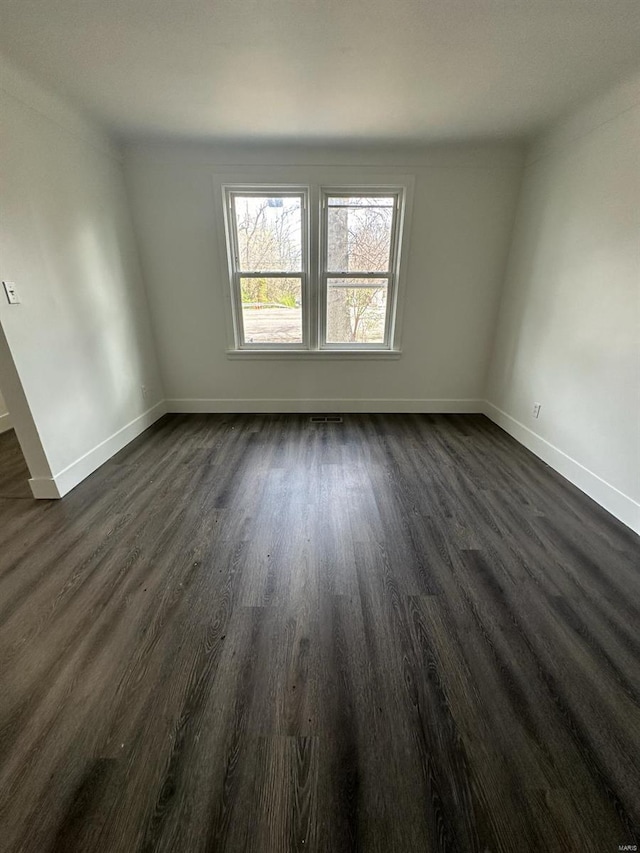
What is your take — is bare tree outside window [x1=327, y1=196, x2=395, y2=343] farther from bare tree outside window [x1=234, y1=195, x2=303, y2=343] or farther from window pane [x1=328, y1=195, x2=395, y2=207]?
bare tree outside window [x1=234, y1=195, x2=303, y2=343]

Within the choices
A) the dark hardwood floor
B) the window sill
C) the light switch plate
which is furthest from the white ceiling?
the dark hardwood floor

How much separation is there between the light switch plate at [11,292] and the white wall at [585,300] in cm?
371

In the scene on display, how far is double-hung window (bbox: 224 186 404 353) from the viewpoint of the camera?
323 centimetres

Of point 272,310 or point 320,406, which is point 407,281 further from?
point 320,406

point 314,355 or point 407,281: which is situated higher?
point 407,281

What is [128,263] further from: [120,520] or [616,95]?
[616,95]

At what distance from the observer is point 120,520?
2.10 m

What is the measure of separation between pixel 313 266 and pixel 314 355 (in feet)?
2.86

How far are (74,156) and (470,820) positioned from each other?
160 inches

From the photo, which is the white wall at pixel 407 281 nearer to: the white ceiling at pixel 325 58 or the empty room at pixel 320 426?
the empty room at pixel 320 426

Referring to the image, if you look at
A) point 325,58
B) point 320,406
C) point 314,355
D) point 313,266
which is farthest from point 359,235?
point 320,406

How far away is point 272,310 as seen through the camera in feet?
11.6

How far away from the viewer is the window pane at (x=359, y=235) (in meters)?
3.25

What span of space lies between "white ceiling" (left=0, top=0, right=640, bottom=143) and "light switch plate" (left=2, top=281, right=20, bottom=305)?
1183 mm
